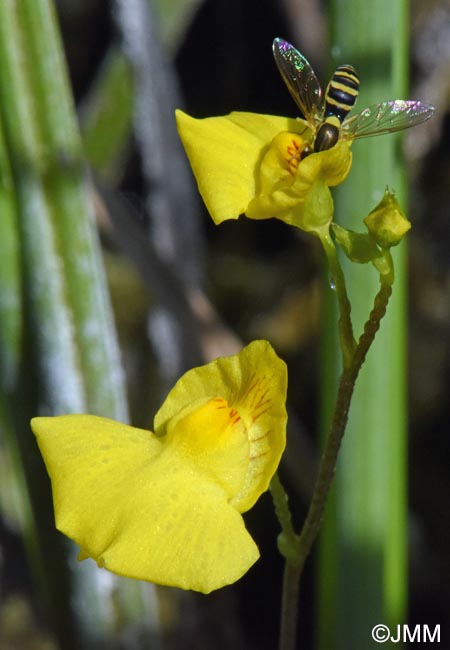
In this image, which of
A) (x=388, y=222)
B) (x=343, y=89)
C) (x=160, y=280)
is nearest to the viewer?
(x=388, y=222)

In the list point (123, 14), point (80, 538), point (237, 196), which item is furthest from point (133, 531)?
point (123, 14)

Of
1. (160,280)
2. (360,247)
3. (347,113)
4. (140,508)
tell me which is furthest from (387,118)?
(160,280)

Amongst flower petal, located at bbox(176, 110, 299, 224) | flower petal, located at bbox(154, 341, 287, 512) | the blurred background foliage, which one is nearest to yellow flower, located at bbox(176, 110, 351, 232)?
flower petal, located at bbox(176, 110, 299, 224)

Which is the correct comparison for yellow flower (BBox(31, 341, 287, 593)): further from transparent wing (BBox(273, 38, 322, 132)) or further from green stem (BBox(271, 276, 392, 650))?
transparent wing (BBox(273, 38, 322, 132))

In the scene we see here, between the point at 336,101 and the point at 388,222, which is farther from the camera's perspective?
the point at 336,101

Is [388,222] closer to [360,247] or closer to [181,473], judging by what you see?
[360,247]
